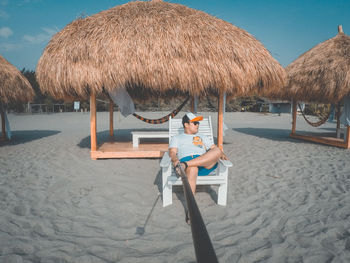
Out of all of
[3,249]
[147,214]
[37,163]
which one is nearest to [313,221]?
[147,214]

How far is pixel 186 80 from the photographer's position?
3.80 metres

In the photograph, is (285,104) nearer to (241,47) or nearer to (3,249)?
(241,47)

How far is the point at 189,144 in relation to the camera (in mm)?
2580

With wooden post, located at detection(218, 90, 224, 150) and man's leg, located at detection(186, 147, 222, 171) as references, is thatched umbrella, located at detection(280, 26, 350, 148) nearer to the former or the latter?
wooden post, located at detection(218, 90, 224, 150)

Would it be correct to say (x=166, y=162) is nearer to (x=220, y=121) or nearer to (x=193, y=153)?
(x=193, y=153)

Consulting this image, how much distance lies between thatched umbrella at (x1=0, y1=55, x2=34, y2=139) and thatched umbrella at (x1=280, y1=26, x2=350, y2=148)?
7506 millimetres

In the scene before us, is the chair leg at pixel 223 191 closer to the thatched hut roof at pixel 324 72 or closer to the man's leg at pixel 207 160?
the man's leg at pixel 207 160

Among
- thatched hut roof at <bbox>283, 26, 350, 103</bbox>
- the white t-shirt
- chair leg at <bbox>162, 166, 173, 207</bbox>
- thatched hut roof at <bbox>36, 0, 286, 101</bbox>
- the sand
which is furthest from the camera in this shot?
thatched hut roof at <bbox>283, 26, 350, 103</bbox>

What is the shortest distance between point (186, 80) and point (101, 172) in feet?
7.20

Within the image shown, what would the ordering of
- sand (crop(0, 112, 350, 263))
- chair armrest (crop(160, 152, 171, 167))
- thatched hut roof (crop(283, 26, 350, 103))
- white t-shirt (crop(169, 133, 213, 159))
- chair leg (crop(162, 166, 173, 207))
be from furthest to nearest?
1. thatched hut roof (crop(283, 26, 350, 103))
2. white t-shirt (crop(169, 133, 213, 159))
3. chair leg (crop(162, 166, 173, 207))
4. chair armrest (crop(160, 152, 171, 167))
5. sand (crop(0, 112, 350, 263))

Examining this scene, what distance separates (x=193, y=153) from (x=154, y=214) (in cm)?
81

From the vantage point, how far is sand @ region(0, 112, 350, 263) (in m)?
1.65

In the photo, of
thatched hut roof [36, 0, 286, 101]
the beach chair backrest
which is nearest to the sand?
the beach chair backrest

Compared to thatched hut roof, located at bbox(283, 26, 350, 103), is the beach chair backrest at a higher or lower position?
lower
